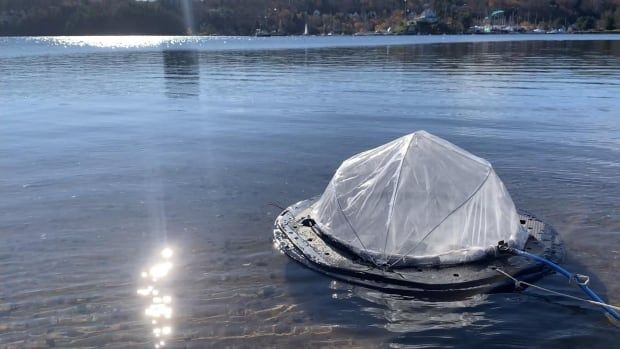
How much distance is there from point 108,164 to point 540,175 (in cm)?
1145

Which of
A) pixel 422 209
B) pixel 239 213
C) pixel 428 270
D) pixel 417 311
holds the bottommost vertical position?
pixel 417 311

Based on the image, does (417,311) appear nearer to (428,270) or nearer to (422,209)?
(428,270)

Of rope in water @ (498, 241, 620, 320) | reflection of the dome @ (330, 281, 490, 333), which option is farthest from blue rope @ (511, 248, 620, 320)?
reflection of the dome @ (330, 281, 490, 333)

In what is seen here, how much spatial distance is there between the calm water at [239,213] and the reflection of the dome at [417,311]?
3 centimetres

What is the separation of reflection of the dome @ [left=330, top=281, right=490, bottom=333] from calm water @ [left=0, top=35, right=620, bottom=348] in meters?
0.03

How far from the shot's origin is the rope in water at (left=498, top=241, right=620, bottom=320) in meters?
7.52

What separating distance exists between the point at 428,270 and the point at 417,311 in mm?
888

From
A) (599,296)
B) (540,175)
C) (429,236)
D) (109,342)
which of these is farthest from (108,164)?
(599,296)

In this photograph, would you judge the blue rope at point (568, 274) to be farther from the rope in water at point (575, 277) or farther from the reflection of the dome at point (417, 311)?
the reflection of the dome at point (417, 311)

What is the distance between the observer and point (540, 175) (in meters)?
14.0

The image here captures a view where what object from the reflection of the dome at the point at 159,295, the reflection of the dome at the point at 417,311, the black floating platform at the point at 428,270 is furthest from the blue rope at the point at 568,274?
the reflection of the dome at the point at 159,295

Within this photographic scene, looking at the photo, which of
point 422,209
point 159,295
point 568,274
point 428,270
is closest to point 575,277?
point 568,274

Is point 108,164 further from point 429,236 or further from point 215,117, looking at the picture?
point 429,236

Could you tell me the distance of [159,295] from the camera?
816 centimetres
